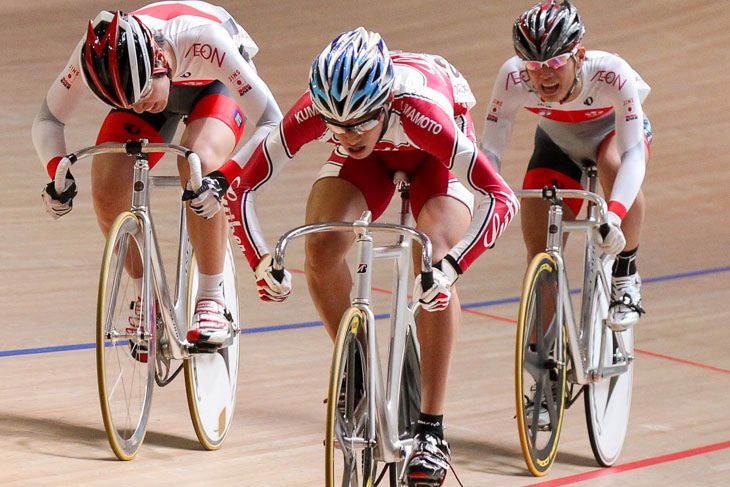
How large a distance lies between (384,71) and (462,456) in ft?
4.01

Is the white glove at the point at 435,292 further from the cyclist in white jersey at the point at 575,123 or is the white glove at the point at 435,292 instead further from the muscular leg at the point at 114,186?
the muscular leg at the point at 114,186

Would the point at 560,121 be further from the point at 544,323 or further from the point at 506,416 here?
the point at 506,416

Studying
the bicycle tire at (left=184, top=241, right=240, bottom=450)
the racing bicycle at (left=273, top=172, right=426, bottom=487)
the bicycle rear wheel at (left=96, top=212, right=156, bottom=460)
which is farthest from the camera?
the bicycle tire at (left=184, top=241, right=240, bottom=450)

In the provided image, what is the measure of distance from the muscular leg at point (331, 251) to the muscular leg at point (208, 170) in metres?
0.38

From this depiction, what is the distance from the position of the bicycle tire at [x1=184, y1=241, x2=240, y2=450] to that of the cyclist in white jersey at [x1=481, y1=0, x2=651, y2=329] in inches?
32.3

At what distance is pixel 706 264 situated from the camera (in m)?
5.77

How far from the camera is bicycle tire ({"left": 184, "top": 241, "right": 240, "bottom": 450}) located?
2.96 m

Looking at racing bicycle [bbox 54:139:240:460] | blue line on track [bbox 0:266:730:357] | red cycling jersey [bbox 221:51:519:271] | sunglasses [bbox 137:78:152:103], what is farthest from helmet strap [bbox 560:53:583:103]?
blue line on track [bbox 0:266:730:357]

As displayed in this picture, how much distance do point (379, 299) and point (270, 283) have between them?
8.93 feet

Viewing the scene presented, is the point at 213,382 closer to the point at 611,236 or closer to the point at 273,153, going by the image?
the point at 273,153

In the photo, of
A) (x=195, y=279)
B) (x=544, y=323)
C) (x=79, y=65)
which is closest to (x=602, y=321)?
(x=544, y=323)

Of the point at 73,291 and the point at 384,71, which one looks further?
the point at 73,291

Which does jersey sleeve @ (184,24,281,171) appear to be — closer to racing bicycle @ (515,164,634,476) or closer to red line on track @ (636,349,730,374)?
racing bicycle @ (515,164,634,476)

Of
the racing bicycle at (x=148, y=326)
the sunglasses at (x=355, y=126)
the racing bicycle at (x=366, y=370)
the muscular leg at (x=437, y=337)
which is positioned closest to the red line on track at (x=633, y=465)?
the muscular leg at (x=437, y=337)
